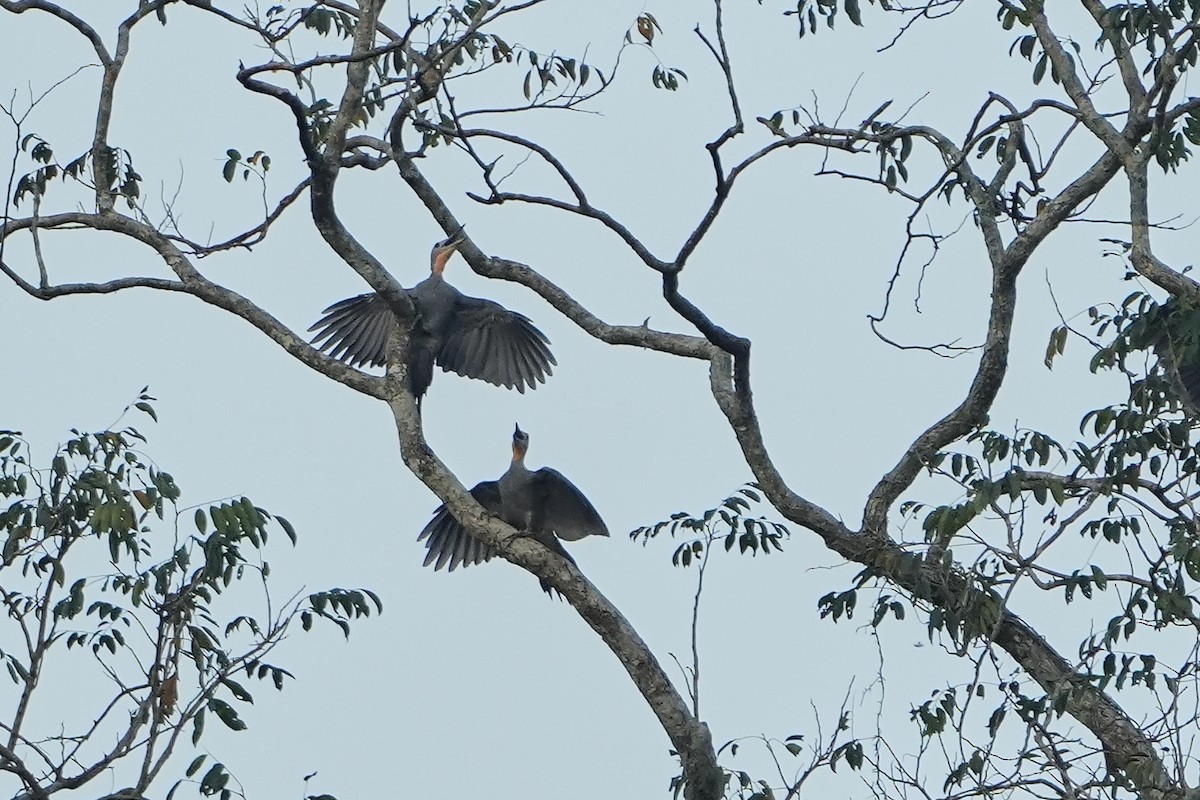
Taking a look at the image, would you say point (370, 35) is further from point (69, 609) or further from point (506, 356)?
point (506, 356)

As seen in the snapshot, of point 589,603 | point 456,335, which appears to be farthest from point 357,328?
point 589,603

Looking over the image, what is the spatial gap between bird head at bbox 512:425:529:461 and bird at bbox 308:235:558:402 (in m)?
0.36

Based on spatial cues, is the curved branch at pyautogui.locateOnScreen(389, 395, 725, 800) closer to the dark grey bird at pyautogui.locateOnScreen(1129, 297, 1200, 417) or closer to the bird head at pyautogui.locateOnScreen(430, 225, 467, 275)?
the dark grey bird at pyautogui.locateOnScreen(1129, 297, 1200, 417)

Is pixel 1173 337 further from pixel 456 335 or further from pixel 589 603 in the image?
pixel 456 335

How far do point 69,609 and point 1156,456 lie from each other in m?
3.74

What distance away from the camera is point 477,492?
8.18 m

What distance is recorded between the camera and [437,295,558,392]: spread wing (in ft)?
28.0

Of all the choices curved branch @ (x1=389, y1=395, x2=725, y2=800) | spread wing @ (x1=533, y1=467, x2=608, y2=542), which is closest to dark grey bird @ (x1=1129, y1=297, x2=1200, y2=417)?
curved branch @ (x1=389, y1=395, x2=725, y2=800)

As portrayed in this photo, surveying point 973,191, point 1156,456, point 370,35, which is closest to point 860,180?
point 973,191

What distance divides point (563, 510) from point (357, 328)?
1.70 m

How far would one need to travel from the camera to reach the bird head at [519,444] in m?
8.02

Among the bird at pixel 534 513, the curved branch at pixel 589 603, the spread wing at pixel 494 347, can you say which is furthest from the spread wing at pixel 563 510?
the curved branch at pixel 589 603

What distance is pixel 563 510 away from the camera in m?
7.79

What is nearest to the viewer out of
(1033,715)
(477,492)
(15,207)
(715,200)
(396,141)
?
(1033,715)
